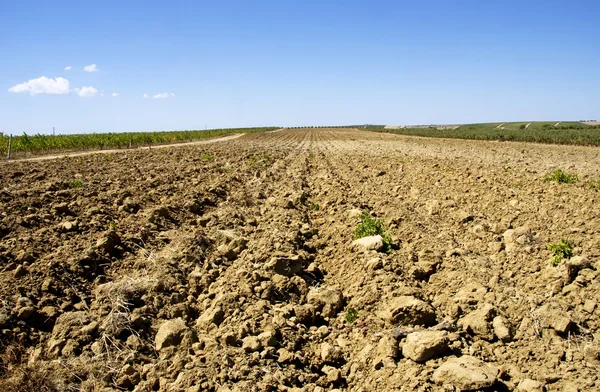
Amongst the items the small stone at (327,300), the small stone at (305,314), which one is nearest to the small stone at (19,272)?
the small stone at (305,314)

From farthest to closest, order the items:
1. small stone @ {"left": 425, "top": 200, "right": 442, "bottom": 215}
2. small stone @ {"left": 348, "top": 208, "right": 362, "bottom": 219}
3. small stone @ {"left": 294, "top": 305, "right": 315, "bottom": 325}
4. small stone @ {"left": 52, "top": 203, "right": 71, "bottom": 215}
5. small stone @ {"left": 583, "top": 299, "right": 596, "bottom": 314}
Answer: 1. small stone @ {"left": 425, "top": 200, "right": 442, "bottom": 215}
2. small stone @ {"left": 348, "top": 208, "right": 362, "bottom": 219}
3. small stone @ {"left": 52, "top": 203, "right": 71, "bottom": 215}
4. small stone @ {"left": 294, "top": 305, "right": 315, "bottom": 325}
5. small stone @ {"left": 583, "top": 299, "right": 596, "bottom": 314}

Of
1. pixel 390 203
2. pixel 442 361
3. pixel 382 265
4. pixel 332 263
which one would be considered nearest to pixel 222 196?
pixel 390 203

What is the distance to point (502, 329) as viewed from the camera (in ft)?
12.5

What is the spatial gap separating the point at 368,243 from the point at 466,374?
2.98 metres

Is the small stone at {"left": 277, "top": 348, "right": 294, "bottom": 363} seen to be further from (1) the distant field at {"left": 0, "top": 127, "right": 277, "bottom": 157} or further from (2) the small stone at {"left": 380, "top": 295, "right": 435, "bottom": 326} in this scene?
(1) the distant field at {"left": 0, "top": 127, "right": 277, "bottom": 157}

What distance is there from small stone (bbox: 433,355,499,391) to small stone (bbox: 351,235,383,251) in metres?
2.64

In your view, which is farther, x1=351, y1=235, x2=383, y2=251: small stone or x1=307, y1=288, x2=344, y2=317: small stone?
x1=351, y1=235, x2=383, y2=251: small stone

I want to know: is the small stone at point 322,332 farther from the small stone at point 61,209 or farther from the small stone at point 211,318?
the small stone at point 61,209

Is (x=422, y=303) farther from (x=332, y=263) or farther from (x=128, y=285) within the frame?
(x=128, y=285)

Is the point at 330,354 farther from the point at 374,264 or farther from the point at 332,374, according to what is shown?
the point at 374,264

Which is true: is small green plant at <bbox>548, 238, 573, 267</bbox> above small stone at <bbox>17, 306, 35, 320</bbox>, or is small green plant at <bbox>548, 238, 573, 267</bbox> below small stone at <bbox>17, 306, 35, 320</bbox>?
above

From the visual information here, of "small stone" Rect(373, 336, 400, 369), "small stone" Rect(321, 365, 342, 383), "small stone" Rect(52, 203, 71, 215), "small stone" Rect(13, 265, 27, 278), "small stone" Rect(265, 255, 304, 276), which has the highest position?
"small stone" Rect(52, 203, 71, 215)

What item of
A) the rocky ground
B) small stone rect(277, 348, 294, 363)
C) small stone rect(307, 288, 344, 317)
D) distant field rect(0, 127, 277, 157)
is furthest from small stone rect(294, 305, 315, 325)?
distant field rect(0, 127, 277, 157)

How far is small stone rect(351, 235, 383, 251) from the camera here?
5910 millimetres
